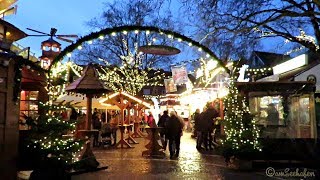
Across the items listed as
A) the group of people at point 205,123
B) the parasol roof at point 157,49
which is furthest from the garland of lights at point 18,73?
the group of people at point 205,123

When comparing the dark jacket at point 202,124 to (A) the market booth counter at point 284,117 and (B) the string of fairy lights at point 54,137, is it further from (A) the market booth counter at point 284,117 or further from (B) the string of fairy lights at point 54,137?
(B) the string of fairy lights at point 54,137

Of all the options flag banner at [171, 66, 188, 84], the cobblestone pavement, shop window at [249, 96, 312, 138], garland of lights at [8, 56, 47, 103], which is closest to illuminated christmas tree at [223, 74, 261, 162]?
the cobblestone pavement

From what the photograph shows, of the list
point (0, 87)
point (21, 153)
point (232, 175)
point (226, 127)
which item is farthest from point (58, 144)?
point (226, 127)

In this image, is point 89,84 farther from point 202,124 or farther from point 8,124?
point 202,124

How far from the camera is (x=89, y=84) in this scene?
12.6 m

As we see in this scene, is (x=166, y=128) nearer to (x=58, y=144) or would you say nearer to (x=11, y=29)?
(x=58, y=144)

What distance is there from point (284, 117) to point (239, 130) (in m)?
3.28

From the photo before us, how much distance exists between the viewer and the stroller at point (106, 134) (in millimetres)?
20328

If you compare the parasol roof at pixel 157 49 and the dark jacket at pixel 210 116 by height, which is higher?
the parasol roof at pixel 157 49

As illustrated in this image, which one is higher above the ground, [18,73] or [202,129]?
[18,73]

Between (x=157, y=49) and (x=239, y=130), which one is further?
(x=239, y=130)

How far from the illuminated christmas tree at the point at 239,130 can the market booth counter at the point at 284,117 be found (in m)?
0.28

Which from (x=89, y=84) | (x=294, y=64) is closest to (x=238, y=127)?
(x=89, y=84)

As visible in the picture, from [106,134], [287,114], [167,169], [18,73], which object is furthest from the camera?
[106,134]
